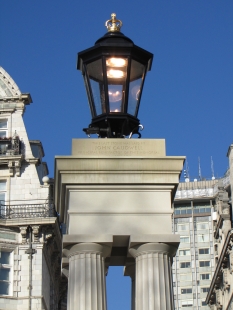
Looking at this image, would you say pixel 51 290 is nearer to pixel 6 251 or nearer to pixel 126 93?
pixel 6 251

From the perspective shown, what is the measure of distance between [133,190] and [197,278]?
377 ft

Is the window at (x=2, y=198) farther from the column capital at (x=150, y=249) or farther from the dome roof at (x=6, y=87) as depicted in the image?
the column capital at (x=150, y=249)

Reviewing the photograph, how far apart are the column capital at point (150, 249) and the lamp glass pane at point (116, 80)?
2171 mm

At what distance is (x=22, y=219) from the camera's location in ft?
131

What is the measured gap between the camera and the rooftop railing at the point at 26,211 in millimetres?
40094

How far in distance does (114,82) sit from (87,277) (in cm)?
300

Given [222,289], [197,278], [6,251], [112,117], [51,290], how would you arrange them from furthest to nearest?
[197,278] < [222,289] < [51,290] < [6,251] < [112,117]

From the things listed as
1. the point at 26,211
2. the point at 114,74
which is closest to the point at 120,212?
the point at 114,74

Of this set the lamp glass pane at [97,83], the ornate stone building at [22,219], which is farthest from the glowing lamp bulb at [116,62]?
the ornate stone building at [22,219]

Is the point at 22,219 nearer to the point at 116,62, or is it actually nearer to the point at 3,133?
the point at 3,133

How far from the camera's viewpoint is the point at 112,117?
1238cm

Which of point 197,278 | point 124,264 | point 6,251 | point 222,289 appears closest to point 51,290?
point 6,251

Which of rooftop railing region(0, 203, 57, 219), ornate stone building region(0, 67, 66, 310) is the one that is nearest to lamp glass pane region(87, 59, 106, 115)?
ornate stone building region(0, 67, 66, 310)

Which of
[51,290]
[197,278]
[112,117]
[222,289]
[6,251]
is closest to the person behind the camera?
[112,117]
